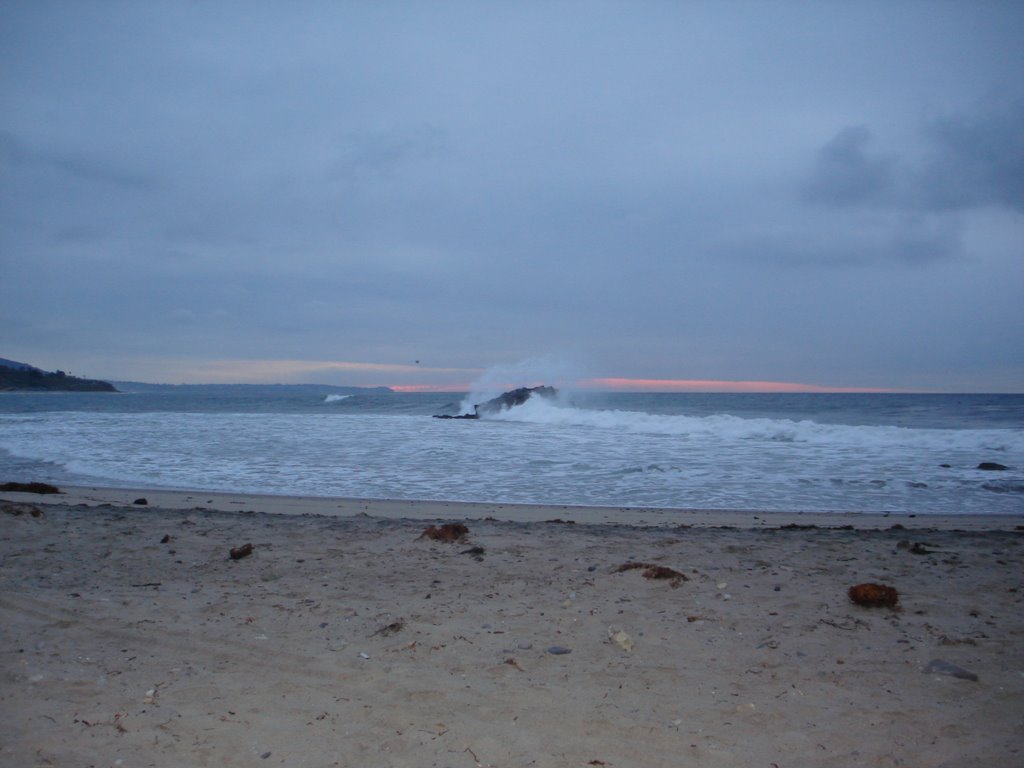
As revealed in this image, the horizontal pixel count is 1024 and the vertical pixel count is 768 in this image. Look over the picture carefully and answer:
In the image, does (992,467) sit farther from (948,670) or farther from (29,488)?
(29,488)

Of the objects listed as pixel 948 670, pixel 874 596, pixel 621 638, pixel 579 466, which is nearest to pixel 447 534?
pixel 621 638

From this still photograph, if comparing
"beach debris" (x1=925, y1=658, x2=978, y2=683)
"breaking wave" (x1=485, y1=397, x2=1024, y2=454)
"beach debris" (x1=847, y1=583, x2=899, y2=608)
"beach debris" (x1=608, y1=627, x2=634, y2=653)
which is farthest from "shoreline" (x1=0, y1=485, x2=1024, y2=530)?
"breaking wave" (x1=485, y1=397, x2=1024, y2=454)

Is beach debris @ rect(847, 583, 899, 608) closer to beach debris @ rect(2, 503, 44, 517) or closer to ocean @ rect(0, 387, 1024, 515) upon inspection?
ocean @ rect(0, 387, 1024, 515)

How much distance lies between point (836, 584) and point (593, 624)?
2244 millimetres

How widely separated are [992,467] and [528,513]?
12115 millimetres

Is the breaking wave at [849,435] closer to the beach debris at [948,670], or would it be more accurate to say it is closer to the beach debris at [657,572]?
the beach debris at [657,572]

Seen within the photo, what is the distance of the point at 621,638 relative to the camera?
14.4ft

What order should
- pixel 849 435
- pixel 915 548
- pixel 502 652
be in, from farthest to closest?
1. pixel 849 435
2. pixel 915 548
3. pixel 502 652

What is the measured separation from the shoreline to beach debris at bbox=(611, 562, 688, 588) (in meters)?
3.16

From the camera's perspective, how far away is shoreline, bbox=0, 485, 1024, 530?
941 centimetres

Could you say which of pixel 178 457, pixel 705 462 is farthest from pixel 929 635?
pixel 178 457

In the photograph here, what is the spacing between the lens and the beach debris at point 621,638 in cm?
429

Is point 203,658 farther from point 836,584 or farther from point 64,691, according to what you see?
point 836,584

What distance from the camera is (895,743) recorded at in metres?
3.22
